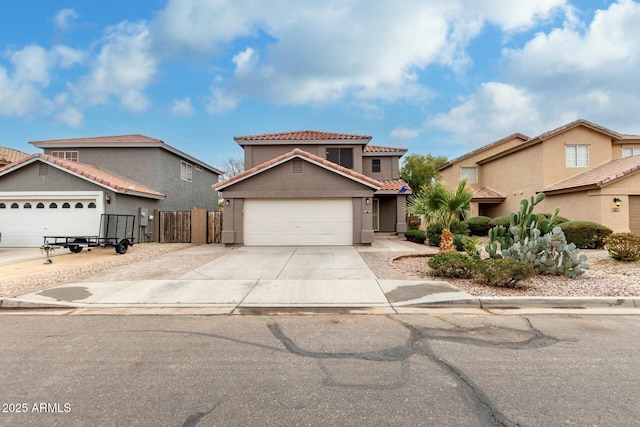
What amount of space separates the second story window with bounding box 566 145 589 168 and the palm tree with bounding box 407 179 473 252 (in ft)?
46.1

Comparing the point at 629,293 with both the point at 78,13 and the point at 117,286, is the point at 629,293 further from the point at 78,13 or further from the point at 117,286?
the point at 78,13

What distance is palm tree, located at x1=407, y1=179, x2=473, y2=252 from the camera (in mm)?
11215

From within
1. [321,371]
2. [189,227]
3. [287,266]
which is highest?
[189,227]

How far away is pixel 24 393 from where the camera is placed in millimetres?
3264

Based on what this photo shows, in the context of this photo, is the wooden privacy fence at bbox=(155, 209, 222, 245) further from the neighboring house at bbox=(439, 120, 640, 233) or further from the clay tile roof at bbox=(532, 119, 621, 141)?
the clay tile roof at bbox=(532, 119, 621, 141)

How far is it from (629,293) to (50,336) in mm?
10275

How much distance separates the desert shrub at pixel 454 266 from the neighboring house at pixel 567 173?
1383 centimetres

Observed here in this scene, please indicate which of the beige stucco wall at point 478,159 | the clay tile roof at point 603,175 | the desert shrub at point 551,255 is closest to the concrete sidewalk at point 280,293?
the desert shrub at point 551,255

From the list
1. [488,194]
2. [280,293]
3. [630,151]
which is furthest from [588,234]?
[280,293]

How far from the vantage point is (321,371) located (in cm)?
369

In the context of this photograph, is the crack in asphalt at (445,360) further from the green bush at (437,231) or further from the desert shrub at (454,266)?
the green bush at (437,231)

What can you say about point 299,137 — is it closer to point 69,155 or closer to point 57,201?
point 57,201

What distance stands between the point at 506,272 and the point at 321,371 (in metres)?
5.17

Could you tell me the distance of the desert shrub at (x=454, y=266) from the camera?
799cm
